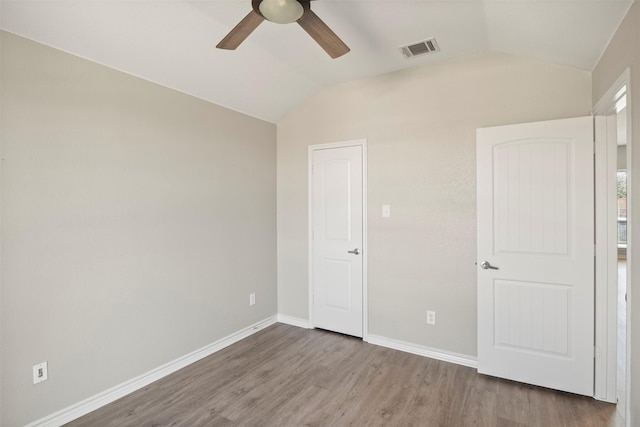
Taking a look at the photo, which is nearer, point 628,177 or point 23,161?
point 628,177

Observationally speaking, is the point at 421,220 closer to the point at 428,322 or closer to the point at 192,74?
the point at 428,322

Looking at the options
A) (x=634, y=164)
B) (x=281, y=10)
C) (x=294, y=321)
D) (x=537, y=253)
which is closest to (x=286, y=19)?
(x=281, y=10)

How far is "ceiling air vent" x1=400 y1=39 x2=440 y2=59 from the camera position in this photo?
2.62m

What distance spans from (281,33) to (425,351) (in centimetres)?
310

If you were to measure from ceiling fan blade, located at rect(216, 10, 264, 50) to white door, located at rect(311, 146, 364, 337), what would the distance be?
1.79 metres

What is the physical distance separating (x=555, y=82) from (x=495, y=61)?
19.5 inches

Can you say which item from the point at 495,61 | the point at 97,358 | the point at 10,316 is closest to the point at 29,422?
the point at 97,358

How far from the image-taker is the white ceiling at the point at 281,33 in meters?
1.92

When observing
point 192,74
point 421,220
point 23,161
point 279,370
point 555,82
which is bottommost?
point 279,370

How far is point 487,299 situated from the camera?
8.75 ft

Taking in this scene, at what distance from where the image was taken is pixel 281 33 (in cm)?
252

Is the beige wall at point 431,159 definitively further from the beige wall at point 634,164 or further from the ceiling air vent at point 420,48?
the beige wall at point 634,164

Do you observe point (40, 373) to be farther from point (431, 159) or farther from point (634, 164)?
point (634, 164)

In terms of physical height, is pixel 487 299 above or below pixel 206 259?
below
